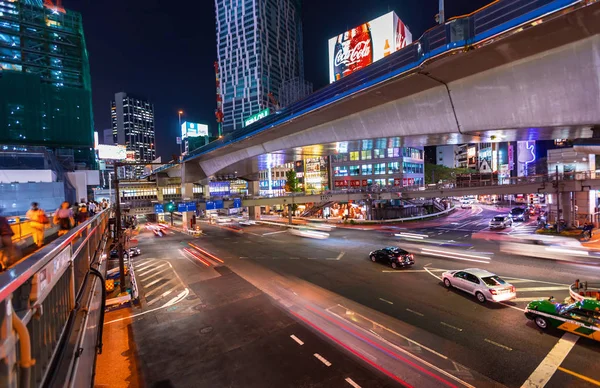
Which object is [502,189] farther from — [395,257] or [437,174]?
[437,174]

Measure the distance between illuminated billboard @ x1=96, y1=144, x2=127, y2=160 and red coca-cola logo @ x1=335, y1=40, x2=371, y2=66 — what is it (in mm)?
60360

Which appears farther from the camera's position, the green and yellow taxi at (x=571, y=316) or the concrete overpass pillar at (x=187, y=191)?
the concrete overpass pillar at (x=187, y=191)

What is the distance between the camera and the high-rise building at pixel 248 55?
447 ft

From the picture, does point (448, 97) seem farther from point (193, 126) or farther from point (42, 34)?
point (193, 126)

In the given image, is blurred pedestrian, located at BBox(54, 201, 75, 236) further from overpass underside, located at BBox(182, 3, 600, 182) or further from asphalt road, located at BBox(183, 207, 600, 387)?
overpass underside, located at BBox(182, 3, 600, 182)

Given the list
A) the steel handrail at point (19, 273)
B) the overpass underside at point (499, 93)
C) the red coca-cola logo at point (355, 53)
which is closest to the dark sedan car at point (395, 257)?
the overpass underside at point (499, 93)

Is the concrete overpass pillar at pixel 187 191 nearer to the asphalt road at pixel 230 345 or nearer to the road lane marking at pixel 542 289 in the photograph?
the asphalt road at pixel 230 345

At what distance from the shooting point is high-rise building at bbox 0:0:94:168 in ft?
167

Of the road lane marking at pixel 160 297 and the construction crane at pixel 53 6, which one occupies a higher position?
the construction crane at pixel 53 6

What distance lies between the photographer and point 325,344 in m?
11.4

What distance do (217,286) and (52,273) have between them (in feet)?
55.3

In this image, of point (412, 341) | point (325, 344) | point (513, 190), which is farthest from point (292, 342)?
point (513, 190)

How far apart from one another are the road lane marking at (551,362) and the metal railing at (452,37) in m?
11.5

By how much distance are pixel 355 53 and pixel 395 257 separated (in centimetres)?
2669
